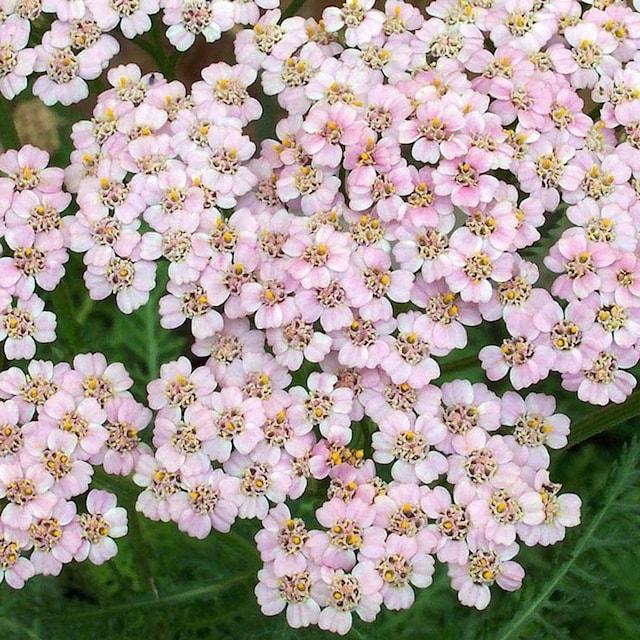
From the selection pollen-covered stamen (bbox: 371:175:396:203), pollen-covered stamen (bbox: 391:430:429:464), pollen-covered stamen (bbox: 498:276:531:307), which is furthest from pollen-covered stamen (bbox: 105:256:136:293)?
pollen-covered stamen (bbox: 498:276:531:307)

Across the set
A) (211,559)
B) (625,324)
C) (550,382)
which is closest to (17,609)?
(211,559)

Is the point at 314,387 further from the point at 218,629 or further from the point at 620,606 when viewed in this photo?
the point at 620,606

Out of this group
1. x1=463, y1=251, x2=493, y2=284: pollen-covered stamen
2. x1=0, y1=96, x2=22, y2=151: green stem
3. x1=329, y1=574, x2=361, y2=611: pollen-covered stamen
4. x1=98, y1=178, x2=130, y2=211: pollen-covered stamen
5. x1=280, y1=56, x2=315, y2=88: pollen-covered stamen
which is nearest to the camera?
x1=329, y1=574, x2=361, y2=611: pollen-covered stamen

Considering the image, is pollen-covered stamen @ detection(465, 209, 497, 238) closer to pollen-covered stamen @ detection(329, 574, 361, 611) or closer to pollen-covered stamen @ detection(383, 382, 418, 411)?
pollen-covered stamen @ detection(383, 382, 418, 411)

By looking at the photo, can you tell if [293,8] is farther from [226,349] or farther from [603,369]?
[603,369]

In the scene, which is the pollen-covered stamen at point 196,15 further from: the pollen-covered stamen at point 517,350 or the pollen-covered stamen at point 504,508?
the pollen-covered stamen at point 504,508

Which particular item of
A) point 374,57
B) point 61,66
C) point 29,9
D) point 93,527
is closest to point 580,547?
point 93,527

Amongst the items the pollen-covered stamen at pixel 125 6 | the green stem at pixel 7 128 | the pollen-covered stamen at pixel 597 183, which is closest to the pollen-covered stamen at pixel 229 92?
the pollen-covered stamen at pixel 125 6
